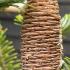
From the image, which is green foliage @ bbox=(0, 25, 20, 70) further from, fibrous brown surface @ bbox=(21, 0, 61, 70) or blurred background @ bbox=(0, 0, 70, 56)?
blurred background @ bbox=(0, 0, 70, 56)

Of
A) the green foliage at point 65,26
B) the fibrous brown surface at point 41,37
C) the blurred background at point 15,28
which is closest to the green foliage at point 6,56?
the fibrous brown surface at point 41,37

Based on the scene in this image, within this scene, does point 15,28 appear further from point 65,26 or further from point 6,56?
point 6,56

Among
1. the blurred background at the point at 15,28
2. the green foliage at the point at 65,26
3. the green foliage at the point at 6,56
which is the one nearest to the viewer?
the green foliage at the point at 6,56

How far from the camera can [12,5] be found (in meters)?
0.92

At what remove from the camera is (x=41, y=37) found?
3.04 ft

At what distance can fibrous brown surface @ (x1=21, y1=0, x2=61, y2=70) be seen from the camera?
0.93 m

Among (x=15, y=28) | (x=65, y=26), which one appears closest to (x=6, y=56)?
(x=65, y=26)

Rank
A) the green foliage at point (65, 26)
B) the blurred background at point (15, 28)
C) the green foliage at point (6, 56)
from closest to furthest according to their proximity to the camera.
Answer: the green foliage at point (6, 56), the green foliage at point (65, 26), the blurred background at point (15, 28)

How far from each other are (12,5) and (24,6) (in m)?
0.03

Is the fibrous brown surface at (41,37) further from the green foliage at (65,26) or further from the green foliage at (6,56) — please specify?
the green foliage at (65,26)

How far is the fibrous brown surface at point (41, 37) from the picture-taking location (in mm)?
926

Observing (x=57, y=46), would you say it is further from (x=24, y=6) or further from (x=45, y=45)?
(x=24, y=6)

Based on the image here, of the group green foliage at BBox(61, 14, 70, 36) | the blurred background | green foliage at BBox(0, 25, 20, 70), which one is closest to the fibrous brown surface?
green foliage at BBox(0, 25, 20, 70)

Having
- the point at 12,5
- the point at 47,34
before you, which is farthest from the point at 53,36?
the point at 12,5
